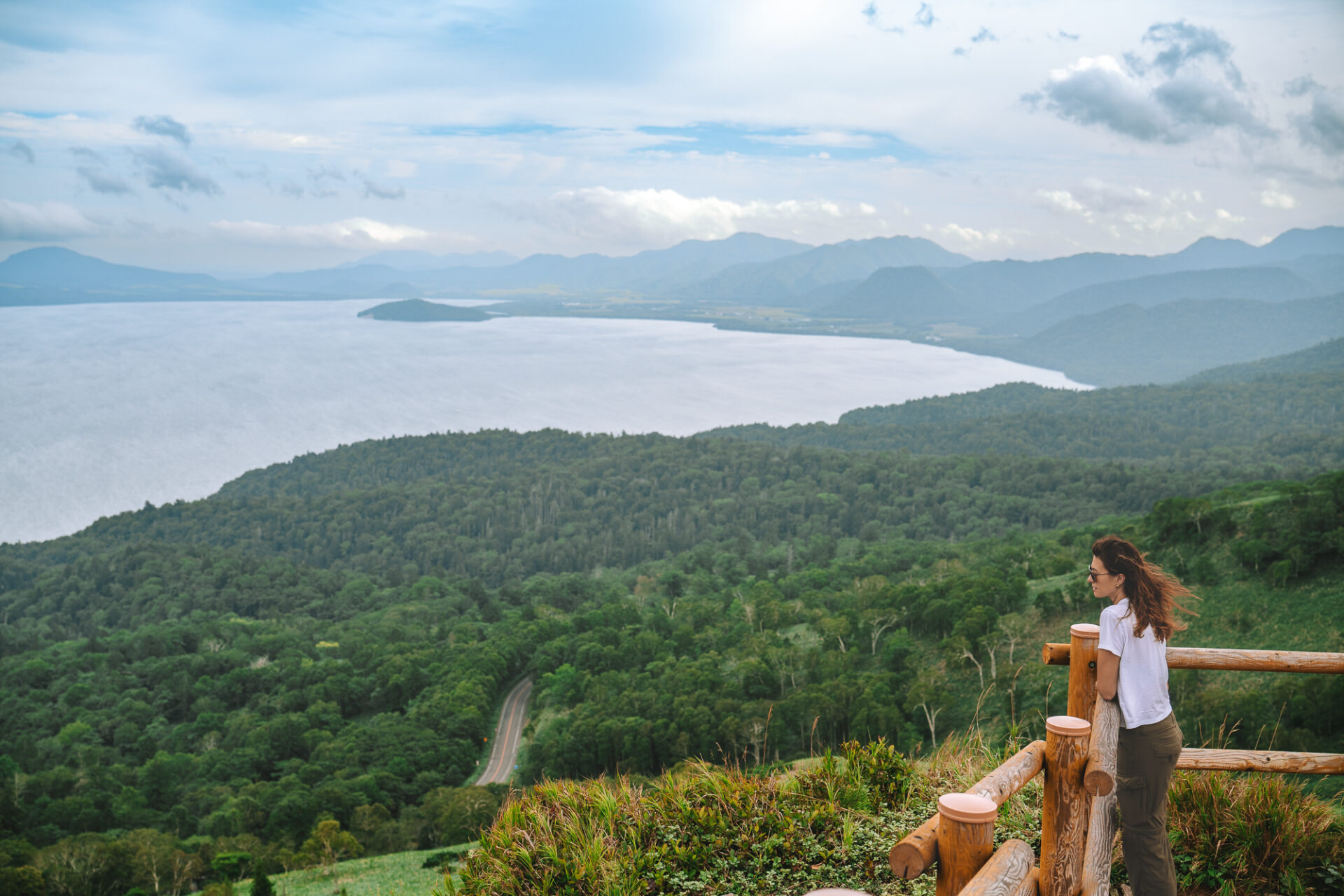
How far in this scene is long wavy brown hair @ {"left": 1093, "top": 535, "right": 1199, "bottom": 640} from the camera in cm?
335

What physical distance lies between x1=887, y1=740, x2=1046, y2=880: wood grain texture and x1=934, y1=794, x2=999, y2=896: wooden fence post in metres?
0.05

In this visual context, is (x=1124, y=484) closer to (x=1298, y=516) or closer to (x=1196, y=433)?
(x=1196, y=433)

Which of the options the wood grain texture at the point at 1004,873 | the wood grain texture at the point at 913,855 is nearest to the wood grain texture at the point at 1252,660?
the wood grain texture at the point at 1004,873

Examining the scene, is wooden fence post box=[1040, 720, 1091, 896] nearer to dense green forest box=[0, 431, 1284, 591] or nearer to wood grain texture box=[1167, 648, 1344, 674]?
wood grain texture box=[1167, 648, 1344, 674]

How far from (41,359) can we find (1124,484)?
19233cm

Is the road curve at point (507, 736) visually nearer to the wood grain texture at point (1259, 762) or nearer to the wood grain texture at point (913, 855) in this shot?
the wood grain texture at point (1259, 762)

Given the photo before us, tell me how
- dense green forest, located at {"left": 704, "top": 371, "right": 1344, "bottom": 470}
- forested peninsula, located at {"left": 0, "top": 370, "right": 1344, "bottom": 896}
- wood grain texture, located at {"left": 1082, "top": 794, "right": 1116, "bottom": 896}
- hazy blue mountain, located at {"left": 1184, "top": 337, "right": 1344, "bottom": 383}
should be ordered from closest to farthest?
wood grain texture, located at {"left": 1082, "top": 794, "right": 1116, "bottom": 896}
forested peninsula, located at {"left": 0, "top": 370, "right": 1344, "bottom": 896}
dense green forest, located at {"left": 704, "top": 371, "right": 1344, "bottom": 470}
hazy blue mountain, located at {"left": 1184, "top": 337, "right": 1344, "bottom": 383}

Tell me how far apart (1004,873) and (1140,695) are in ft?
4.13

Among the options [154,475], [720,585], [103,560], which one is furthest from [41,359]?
[720,585]

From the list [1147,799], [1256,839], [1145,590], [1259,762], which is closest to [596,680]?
[1256,839]

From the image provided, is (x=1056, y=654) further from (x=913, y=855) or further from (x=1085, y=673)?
(x=913, y=855)

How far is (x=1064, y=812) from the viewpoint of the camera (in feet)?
10.8

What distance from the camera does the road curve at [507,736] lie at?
34.3m

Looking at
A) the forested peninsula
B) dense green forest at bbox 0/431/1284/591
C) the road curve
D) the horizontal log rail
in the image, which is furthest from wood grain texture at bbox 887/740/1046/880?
dense green forest at bbox 0/431/1284/591
